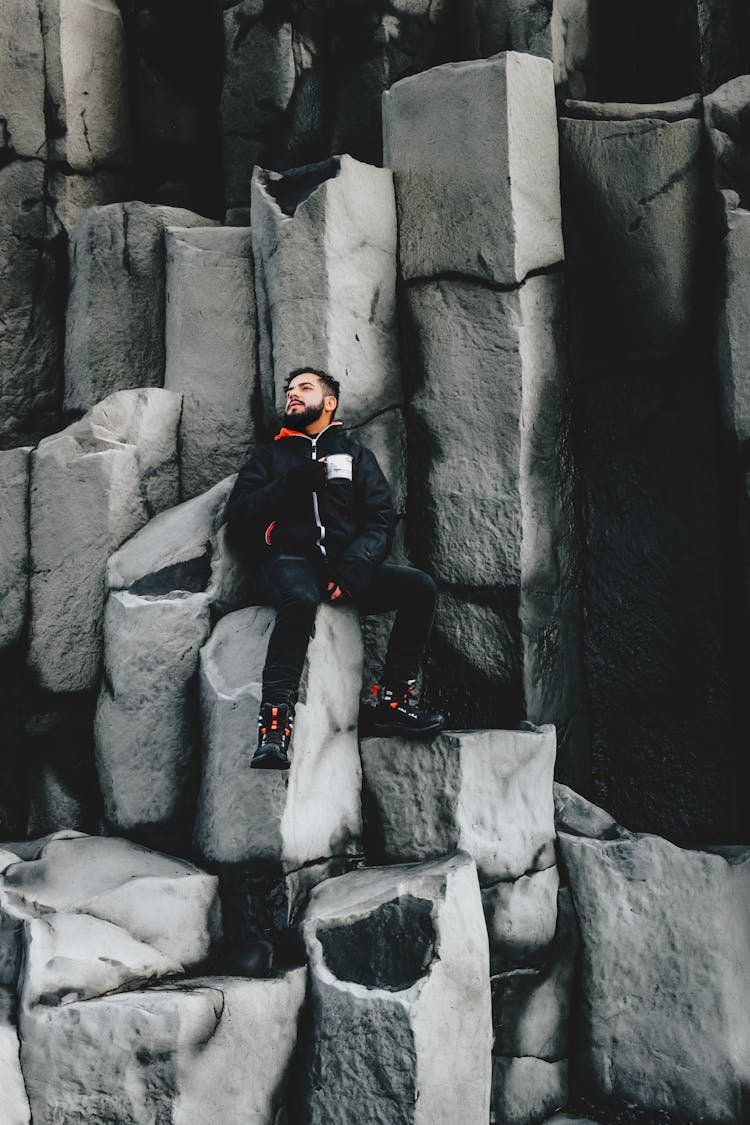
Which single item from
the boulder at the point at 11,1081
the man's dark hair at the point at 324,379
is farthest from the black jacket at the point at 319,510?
the boulder at the point at 11,1081

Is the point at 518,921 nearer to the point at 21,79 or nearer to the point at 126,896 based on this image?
the point at 126,896

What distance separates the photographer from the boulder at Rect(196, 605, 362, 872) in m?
3.50

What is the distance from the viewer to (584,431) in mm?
4746

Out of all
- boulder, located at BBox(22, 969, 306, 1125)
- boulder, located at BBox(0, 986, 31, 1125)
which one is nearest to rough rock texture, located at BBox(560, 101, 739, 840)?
boulder, located at BBox(22, 969, 306, 1125)

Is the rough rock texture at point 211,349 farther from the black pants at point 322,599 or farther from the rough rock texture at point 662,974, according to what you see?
the rough rock texture at point 662,974

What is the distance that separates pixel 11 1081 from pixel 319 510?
189 cm

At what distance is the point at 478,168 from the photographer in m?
4.52

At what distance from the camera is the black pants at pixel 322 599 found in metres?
3.50

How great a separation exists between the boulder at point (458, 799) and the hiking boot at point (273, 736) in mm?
508

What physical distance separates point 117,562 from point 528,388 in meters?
1.70

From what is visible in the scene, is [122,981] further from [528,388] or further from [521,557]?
[528,388]

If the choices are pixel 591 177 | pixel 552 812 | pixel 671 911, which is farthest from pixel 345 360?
pixel 671 911

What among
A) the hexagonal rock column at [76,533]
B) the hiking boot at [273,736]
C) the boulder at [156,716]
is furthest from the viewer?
the hexagonal rock column at [76,533]

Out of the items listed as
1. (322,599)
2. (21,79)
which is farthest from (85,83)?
(322,599)
